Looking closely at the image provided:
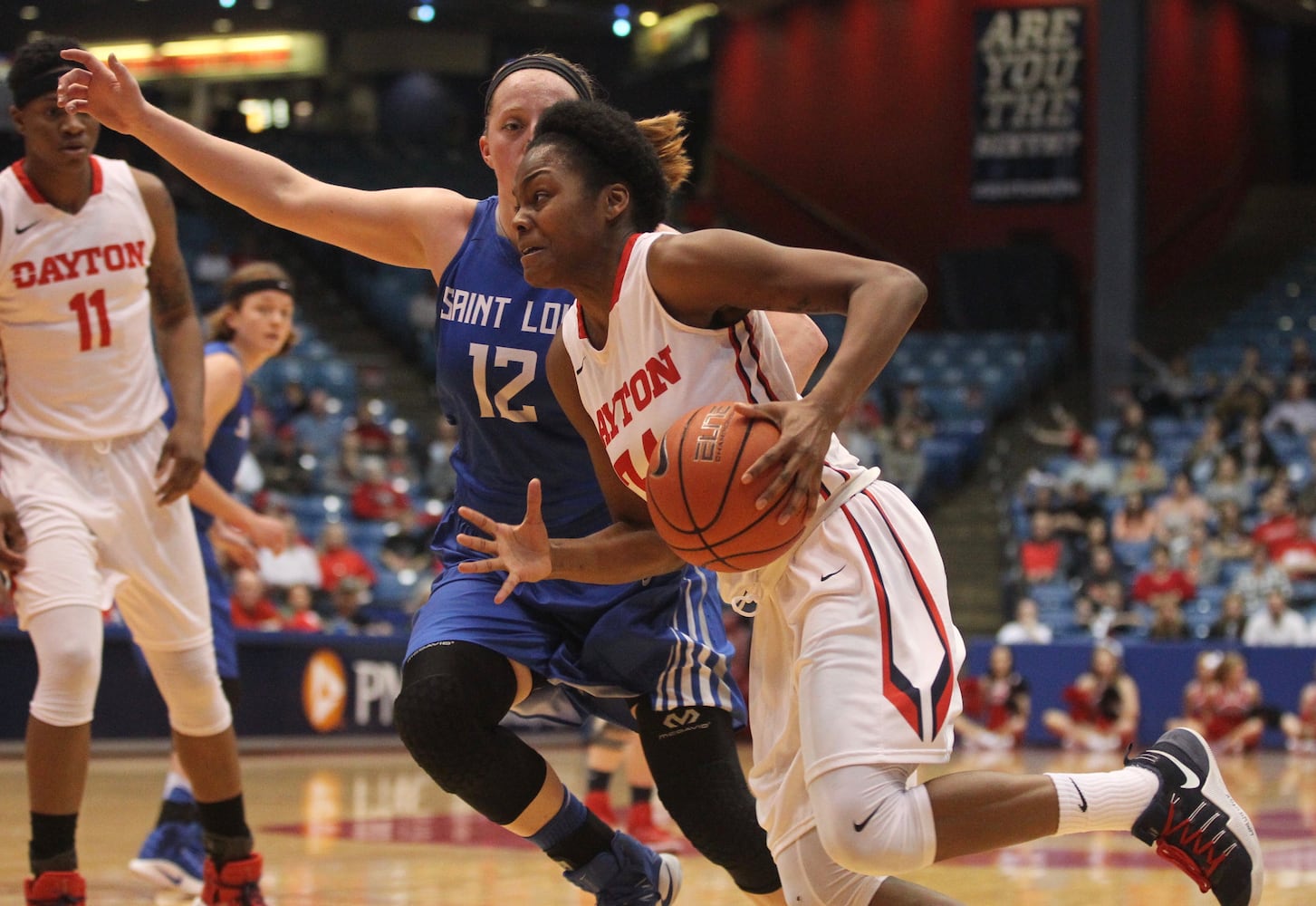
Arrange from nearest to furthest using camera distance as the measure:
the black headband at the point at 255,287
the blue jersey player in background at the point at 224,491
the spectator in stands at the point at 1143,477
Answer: the blue jersey player in background at the point at 224,491 → the black headband at the point at 255,287 → the spectator in stands at the point at 1143,477

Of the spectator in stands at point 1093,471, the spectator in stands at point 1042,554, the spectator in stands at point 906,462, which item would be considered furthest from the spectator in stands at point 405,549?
the spectator in stands at point 1093,471

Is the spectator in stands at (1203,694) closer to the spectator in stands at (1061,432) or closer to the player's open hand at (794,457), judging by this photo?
the spectator in stands at (1061,432)

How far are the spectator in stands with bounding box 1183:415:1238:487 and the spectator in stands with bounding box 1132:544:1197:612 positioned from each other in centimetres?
161

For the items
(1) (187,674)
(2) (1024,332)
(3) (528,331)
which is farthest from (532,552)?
(2) (1024,332)

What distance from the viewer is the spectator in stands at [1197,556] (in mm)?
14445

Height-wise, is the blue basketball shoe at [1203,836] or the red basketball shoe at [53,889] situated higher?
the blue basketball shoe at [1203,836]

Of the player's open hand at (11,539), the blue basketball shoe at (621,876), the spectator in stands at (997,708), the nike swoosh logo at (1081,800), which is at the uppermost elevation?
the player's open hand at (11,539)

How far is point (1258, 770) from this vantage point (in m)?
11.3

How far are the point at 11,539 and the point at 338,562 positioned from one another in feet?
29.5

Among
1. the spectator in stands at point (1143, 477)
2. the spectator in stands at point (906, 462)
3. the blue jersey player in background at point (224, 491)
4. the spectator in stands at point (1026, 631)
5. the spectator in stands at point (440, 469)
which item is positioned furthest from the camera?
the spectator in stands at point (906, 462)

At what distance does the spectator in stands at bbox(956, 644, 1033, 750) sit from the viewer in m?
13.1

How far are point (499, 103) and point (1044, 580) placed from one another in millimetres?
12126

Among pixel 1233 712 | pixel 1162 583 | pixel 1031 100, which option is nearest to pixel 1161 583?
pixel 1162 583

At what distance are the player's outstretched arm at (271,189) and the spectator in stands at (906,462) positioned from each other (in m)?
13.1
